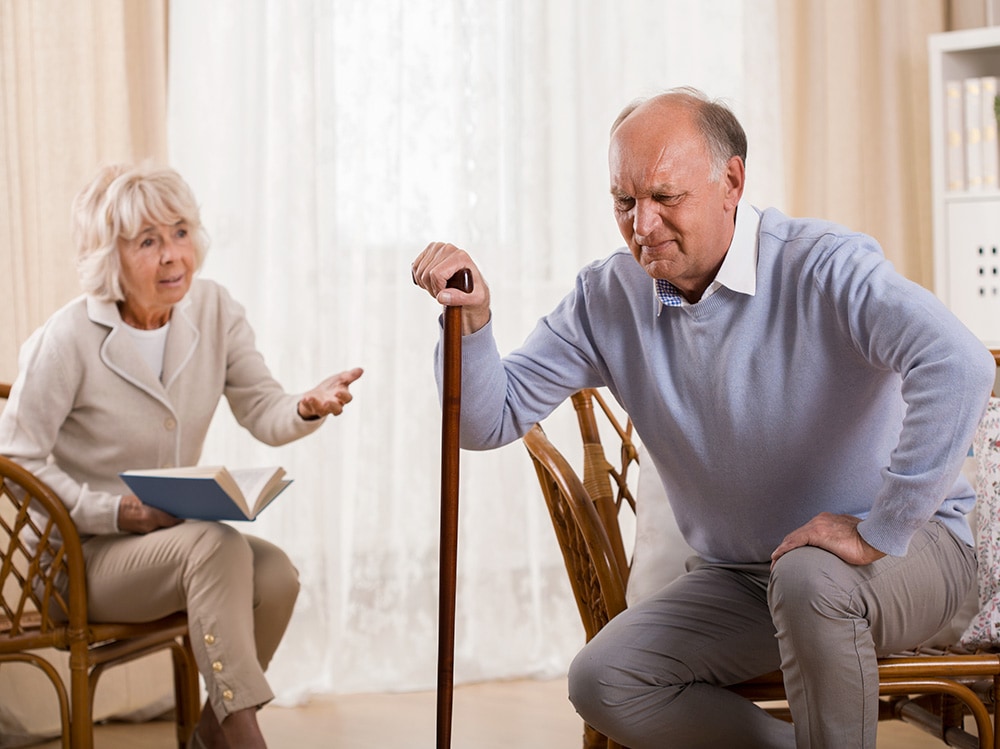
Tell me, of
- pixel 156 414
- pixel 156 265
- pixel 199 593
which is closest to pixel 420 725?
pixel 199 593

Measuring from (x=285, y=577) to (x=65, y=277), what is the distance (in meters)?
0.88

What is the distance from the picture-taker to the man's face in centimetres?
162

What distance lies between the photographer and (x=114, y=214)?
7.43 feet

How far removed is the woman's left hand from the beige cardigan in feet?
0.13

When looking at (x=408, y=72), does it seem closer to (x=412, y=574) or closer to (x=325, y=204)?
(x=325, y=204)

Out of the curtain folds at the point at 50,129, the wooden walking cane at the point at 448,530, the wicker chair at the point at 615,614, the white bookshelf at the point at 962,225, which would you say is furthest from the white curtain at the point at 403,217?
the wooden walking cane at the point at 448,530

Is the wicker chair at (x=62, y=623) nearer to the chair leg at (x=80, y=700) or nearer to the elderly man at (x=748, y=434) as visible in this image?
the chair leg at (x=80, y=700)

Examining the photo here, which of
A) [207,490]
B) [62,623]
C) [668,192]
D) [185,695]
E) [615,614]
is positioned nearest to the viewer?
[668,192]

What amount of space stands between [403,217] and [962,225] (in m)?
1.39

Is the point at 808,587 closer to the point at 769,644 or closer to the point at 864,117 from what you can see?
the point at 769,644

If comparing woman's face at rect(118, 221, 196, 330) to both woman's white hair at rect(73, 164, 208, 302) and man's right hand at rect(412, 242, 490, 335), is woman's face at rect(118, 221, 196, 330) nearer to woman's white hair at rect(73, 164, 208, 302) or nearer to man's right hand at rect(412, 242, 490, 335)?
woman's white hair at rect(73, 164, 208, 302)

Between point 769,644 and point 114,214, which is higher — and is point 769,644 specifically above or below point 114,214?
below

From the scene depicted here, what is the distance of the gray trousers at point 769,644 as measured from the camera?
150 cm

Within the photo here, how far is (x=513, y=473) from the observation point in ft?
10.1
